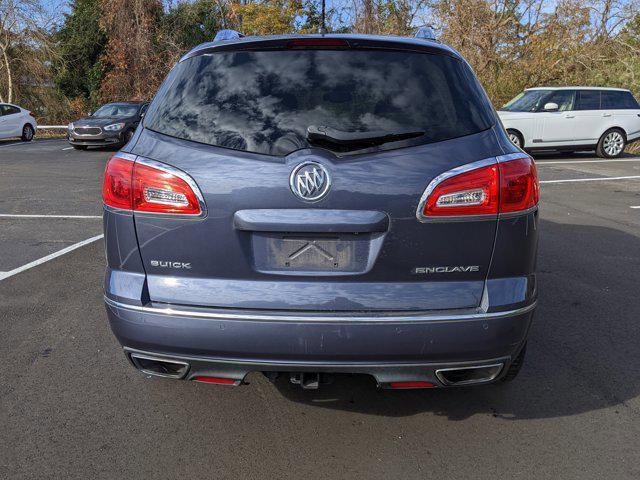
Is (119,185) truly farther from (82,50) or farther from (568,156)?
(82,50)

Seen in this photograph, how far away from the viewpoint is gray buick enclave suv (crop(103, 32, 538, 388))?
241 cm

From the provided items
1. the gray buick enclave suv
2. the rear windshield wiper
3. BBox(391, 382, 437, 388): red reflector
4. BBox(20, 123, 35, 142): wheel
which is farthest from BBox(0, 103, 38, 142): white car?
BBox(391, 382, 437, 388): red reflector

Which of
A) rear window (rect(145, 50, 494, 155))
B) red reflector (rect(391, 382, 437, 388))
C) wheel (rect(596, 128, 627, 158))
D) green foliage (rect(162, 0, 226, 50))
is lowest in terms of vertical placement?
wheel (rect(596, 128, 627, 158))

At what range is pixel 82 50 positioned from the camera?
108 feet

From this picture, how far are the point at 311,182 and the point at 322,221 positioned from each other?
16 cm

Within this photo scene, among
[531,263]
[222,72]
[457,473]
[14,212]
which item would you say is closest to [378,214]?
[531,263]

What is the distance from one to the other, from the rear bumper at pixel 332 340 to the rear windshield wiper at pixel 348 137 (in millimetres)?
703

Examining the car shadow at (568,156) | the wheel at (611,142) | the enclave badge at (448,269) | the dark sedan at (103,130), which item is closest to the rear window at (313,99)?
the enclave badge at (448,269)

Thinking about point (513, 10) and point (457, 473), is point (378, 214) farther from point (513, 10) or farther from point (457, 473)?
point (513, 10)

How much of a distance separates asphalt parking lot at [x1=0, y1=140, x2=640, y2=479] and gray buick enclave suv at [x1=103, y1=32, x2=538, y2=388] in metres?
0.40

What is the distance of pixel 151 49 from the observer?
30.3 metres

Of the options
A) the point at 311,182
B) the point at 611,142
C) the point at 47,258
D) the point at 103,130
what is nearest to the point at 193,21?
the point at 103,130

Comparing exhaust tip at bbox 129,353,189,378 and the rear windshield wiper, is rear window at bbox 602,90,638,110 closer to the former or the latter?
the rear windshield wiper

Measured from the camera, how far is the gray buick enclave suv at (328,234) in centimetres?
241
